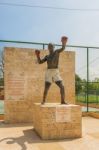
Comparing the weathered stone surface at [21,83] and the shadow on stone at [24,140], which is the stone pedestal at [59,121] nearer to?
the shadow on stone at [24,140]

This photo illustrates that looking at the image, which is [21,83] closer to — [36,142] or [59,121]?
[59,121]

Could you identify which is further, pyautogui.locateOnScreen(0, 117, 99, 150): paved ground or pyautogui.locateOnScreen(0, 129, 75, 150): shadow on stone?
pyautogui.locateOnScreen(0, 129, 75, 150): shadow on stone

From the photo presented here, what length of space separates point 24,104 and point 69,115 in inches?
128

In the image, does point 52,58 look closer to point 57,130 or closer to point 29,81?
point 57,130

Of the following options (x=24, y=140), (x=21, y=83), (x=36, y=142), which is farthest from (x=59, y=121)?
(x=21, y=83)

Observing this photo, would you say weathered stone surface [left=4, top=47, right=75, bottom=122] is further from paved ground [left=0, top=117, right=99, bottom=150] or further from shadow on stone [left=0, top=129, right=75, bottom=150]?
shadow on stone [left=0, top=129, right=75, bottom=150]

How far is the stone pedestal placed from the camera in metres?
7.00

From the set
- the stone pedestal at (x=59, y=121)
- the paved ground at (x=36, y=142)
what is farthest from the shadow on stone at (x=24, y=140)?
the stone pedestal at (x=59, y=121)

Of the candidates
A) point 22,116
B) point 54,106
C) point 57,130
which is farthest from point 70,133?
point 22,116

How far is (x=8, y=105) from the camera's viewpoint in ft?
32.6

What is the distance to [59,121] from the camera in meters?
7.11

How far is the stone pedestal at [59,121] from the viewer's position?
23.0ft

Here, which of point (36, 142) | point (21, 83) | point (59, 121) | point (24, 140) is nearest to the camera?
point (36, 142)

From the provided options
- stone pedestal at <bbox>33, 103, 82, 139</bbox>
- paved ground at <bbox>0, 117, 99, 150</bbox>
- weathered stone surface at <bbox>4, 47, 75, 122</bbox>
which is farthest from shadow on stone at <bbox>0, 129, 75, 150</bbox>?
weathered stone surface at <bbox>4, 47, 75, 122</bbox>
